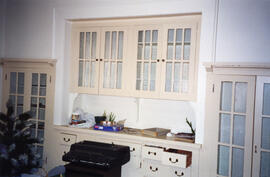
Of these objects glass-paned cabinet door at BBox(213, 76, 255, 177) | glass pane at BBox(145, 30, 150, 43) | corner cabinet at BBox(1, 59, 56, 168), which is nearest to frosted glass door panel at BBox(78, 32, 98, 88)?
corner cabinet at BBox(1, 59, 56, 168)

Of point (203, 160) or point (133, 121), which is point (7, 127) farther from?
point (133, 121)

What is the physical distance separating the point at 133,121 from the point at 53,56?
1454 millimetres

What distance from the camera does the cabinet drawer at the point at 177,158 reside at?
2.97 meters

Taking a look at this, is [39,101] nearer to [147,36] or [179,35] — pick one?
[147,36]

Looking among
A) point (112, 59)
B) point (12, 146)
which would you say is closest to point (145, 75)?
point (112, 59)

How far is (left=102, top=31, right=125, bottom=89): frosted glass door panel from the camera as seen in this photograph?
11.8 feet

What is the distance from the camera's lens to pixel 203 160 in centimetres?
302

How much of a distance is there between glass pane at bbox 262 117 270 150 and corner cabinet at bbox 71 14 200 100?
0.79m


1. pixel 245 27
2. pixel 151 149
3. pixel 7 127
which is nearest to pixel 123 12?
pixel 245 27

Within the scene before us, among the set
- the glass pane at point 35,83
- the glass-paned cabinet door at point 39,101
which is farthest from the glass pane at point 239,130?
the glass pane at point 35,83

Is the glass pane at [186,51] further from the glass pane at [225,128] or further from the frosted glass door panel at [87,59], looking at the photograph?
the frosted glass door panel at [87,59]

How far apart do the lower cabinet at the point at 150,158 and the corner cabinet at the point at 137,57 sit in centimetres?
59

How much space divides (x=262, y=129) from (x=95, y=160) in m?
1.80

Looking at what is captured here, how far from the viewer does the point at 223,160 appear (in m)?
2.97
